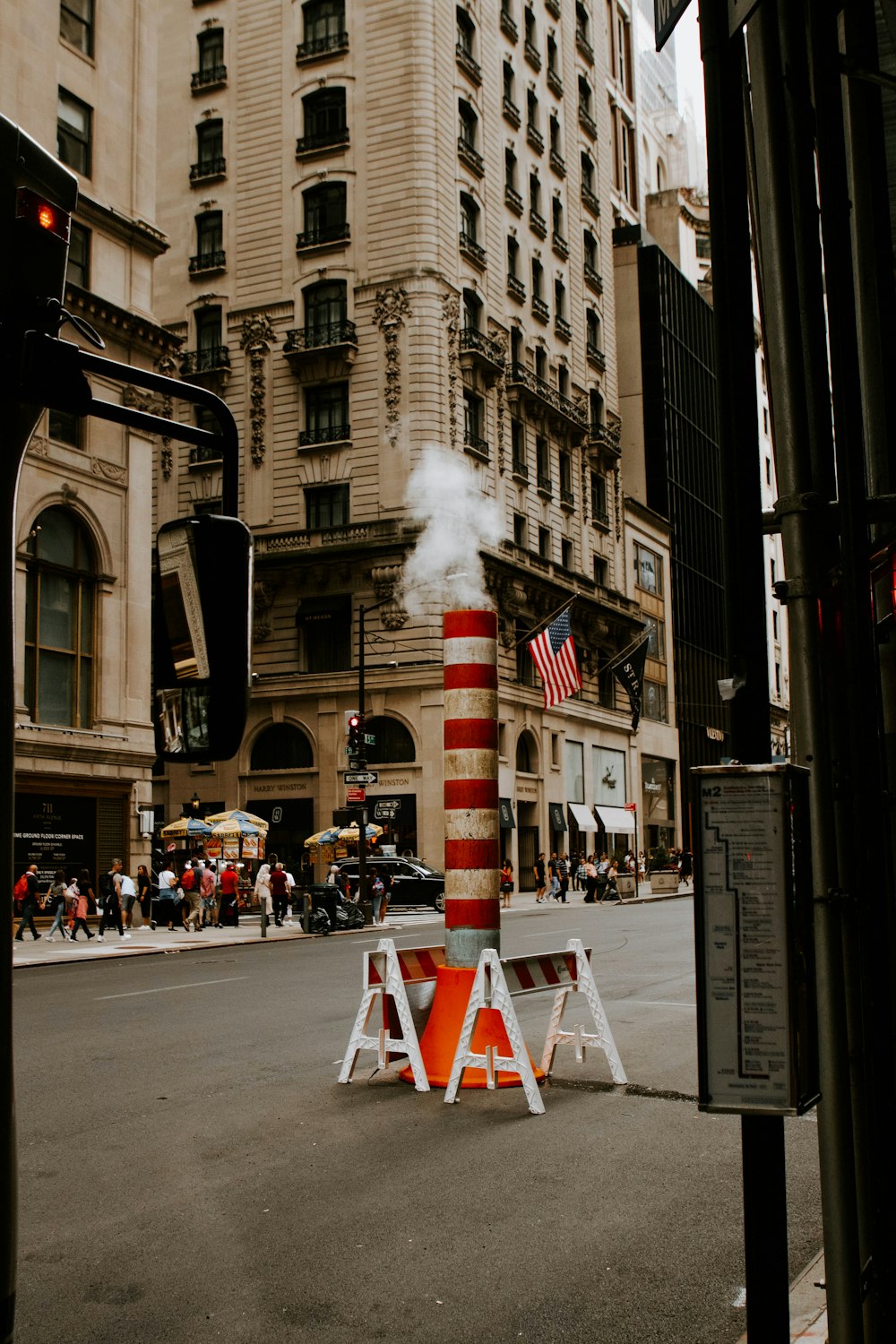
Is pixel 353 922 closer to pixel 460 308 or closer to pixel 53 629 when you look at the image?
pixel 53 629

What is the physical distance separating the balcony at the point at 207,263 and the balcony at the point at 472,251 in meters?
9.59

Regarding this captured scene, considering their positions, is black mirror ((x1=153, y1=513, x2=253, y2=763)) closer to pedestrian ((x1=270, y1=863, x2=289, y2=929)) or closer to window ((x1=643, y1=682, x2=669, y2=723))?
pedestrian ((x1=270, y1=863, x2=289, y2=929))

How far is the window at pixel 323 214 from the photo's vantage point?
48.2 m

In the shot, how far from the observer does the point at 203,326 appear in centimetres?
5134

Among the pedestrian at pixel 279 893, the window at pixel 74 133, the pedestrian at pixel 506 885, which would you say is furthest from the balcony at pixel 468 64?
the pedestrian at pixel 279 893

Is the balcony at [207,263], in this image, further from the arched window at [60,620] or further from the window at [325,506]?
the arched window at [60,620]

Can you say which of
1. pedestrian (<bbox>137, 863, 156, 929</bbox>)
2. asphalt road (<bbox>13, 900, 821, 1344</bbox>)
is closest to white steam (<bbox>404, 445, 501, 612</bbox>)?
pedestrian (<bbox>137, 863, 156, 929</bbox>)

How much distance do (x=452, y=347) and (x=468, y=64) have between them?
12057mm

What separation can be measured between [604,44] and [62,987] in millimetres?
64553

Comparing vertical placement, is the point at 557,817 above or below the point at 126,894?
above

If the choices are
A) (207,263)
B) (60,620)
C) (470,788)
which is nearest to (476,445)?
(207,263)


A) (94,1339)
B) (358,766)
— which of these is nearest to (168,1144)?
(94,1339)

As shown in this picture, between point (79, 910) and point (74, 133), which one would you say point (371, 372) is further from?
point (79, 910)

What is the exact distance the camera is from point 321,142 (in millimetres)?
48625
